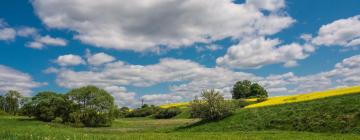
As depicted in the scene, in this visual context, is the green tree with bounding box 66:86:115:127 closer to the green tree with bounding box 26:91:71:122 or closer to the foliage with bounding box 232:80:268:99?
the green tree with bounding box 26:91:71:122

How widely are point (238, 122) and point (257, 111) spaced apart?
5866mm

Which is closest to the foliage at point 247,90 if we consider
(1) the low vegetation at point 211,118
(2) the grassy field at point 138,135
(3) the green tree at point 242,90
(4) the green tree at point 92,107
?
(3) the green tree at point 242,90

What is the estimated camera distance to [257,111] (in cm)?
6062

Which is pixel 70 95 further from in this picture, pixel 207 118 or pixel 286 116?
pixel 286 116

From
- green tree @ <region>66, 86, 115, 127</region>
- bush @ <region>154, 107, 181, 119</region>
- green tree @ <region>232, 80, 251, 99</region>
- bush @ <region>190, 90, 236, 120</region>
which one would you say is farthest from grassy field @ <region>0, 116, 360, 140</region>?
green tree @ <region>232, 80, 251, 99</region>

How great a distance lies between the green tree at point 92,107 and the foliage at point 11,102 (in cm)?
7733

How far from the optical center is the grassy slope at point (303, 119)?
42.8 m

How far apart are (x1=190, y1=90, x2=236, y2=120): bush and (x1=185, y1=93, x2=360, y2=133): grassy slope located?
2034 millimetres

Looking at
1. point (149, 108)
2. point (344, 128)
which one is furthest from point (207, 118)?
point (149, 108)

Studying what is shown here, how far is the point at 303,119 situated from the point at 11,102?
14174cm

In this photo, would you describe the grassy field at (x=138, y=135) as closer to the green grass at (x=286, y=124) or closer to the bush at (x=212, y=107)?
the green grass at (x=286, y=124)

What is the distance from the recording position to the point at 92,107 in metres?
85.0

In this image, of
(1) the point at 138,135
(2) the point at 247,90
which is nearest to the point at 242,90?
(2) the point at 247,90

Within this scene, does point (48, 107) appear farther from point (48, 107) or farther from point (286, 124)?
point (286, 124)
